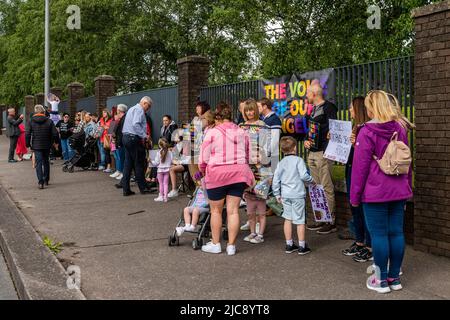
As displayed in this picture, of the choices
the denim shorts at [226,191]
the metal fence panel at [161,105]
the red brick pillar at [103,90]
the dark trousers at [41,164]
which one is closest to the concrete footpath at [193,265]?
the denim shorts at [226,191]

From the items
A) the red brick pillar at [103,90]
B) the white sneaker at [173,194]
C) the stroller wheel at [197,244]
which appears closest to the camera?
the stroller wheel at [197,244]

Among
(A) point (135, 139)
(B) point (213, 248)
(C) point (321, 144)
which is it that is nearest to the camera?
(B) point (213, 248)

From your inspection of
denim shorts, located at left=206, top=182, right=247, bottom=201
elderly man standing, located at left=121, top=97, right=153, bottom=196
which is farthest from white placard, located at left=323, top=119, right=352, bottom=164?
elderly man standing, located at left=121, top=97, right=153, bottom=196

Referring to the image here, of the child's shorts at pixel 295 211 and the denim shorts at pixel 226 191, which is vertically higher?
the denim shorts at pixel 226 191

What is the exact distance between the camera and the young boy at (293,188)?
608 cm

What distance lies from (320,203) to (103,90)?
1350 cm

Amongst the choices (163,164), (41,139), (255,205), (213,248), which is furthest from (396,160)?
(41,139)

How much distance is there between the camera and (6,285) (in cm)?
540

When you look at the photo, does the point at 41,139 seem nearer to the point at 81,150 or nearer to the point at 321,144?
the point at 81,150

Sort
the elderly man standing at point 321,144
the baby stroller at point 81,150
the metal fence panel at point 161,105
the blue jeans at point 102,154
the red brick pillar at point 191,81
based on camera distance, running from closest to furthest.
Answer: the elderly man standing at point 321,144 → the red brick pillar at point 191,81 → the metal fence panel at point 161,105 → the blue jeans at point 102,154 → the baby stroller at point 81,150

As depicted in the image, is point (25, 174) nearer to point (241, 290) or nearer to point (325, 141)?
point (325, 141)

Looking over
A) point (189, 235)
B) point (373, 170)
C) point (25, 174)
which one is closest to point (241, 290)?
point (373, 170)

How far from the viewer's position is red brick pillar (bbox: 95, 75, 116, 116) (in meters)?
18.8

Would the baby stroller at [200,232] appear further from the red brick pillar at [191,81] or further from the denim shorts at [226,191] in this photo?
the red brick pillar at [191,81]
